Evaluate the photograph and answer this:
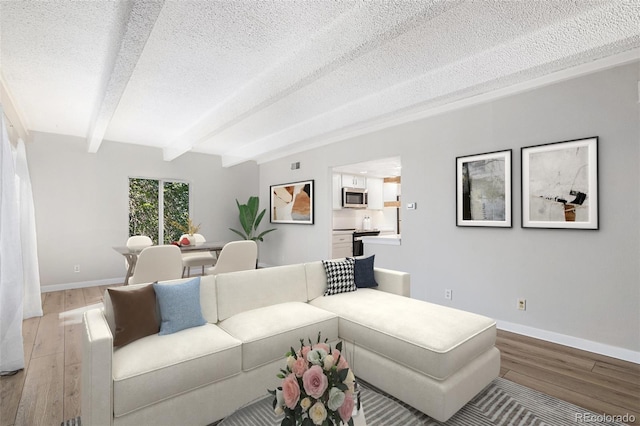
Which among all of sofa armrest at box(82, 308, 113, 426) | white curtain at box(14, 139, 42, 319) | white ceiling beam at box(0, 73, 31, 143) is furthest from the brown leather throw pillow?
white curtain at box(14, 139, 42, 319)

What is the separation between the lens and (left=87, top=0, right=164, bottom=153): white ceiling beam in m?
1.82

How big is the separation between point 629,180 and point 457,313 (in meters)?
1.83

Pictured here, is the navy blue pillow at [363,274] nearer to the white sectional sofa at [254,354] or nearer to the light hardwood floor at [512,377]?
the white sectional sofa at [254,354]

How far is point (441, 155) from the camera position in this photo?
12.5 ft

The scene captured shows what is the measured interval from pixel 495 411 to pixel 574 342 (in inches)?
A: 60.1

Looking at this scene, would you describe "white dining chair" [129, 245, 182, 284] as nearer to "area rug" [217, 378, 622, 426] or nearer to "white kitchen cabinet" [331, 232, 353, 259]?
"area rug" [217, 378, 622, 426]

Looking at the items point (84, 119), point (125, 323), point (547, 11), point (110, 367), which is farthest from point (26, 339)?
point (547, 11)

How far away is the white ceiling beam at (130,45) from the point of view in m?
1.82

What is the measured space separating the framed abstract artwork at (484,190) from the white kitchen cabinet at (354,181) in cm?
299

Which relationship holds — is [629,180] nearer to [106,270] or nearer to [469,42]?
[469,42]

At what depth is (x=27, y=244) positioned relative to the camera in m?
3.75

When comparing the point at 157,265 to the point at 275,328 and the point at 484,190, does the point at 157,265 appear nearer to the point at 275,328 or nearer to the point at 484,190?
the point at 275,328

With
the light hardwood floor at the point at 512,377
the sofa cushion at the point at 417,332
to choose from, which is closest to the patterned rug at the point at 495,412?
the light hardwood floor at the point at 512,377

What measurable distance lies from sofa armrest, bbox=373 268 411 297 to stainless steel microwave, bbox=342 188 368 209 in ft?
10.6
